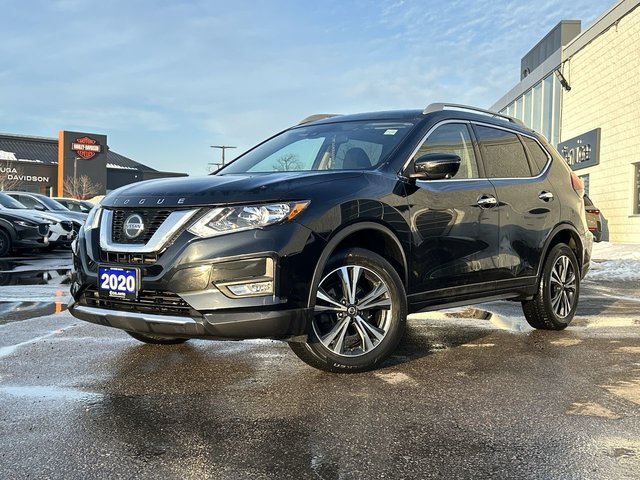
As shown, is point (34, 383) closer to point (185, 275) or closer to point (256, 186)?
point (185, 275)

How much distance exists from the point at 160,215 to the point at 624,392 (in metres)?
2.89

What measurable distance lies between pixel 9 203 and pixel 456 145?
12.9 metres

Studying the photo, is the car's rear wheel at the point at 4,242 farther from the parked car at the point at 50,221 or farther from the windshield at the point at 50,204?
the windshield at the point at 50,204

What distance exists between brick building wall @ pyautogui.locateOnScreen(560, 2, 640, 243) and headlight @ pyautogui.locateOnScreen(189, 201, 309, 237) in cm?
1810

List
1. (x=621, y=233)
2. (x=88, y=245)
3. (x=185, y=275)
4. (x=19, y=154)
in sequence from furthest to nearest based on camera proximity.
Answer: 1. (x=19, y=154)
2. (x=621, y=233)
3. (x=88, y=245)
4. (x=185, y=275)

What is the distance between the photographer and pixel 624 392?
12.1ft

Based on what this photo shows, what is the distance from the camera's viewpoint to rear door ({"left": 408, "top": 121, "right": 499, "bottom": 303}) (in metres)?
4.35

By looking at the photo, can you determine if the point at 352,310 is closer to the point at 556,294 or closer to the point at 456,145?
the point at 456,145

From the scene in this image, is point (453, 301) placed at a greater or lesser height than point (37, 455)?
greater

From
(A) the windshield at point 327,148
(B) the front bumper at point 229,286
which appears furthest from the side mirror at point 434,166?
(B) the front bumper at point 229,286

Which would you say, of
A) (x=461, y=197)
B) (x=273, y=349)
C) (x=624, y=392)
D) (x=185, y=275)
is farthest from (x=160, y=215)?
(x=624, y=392)

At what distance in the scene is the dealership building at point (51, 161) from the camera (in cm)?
6278

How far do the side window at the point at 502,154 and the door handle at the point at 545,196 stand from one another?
0.20 m

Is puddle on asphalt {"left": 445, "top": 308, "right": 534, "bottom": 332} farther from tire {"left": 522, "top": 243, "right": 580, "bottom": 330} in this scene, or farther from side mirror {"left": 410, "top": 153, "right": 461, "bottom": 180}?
side mirror {"left": 410, "top": 153, "right": 461, "bottom": 180}
